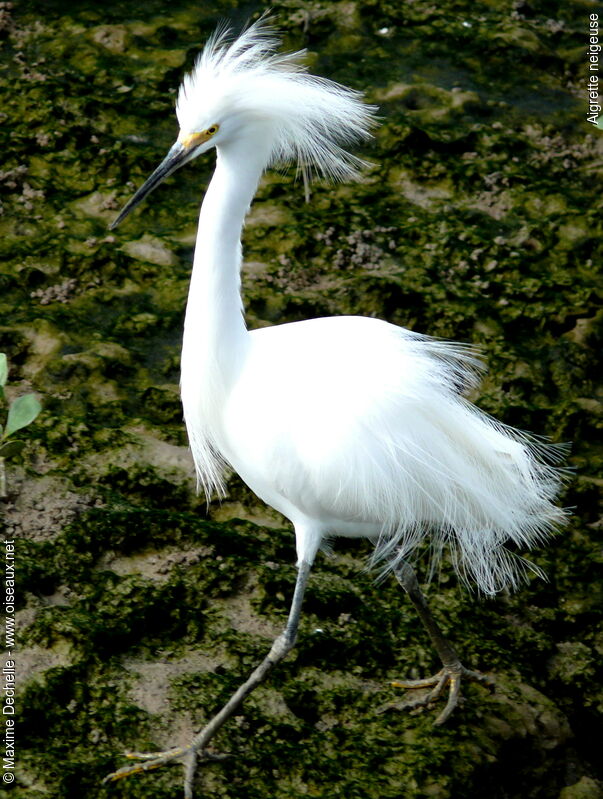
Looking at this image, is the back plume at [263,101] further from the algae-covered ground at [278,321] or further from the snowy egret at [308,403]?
the algae-covered ground at [278,321]

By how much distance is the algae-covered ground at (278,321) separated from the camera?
2617mm

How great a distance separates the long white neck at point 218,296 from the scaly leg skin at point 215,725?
535mm

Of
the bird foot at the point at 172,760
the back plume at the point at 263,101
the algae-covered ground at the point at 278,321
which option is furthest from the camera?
the algae-covered ground at the point at 278,321

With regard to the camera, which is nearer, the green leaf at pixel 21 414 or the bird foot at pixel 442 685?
the green leaf at pixel 21 414

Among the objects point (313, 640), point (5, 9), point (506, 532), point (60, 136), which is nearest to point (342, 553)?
point (313, 640)

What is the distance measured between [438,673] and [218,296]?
1.27 metres

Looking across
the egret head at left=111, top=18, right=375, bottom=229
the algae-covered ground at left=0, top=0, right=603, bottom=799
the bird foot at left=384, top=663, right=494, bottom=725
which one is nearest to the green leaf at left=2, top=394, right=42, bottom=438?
the algae-covered ground at left=0, top=0, right=603, bottom=799

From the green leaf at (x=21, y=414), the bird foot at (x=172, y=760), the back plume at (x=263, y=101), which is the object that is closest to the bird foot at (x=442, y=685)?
the bird foot at (x=172, y=760)

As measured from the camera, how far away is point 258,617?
9.60 ft

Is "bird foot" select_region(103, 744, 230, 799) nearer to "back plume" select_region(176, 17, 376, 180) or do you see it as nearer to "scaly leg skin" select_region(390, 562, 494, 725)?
"scaly leg skin" select_region(390, 562, 494, 725)

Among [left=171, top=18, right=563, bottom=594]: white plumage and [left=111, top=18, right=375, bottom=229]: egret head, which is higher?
[left=111, top=18, right=375, bottom=229]: egret head

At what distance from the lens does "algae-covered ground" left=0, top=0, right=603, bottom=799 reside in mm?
2617

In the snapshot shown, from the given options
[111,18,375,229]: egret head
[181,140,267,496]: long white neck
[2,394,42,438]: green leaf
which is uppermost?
[111,18,375,229]: egret head

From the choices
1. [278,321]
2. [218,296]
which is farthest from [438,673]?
[278,321]
